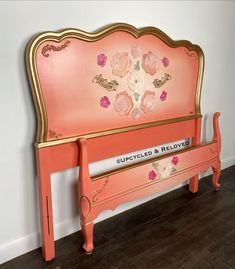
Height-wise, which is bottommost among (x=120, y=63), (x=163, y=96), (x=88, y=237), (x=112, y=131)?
(x=88, y=237)

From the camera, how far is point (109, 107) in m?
1.79

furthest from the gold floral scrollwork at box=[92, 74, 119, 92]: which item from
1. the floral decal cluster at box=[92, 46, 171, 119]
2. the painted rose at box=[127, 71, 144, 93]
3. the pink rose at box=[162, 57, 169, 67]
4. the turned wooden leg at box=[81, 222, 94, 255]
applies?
the turned wooden leg at box=[81, 222, 94, 255]

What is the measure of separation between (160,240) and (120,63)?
4.05 feet

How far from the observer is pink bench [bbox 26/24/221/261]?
1521mm

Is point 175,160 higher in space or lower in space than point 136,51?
lower

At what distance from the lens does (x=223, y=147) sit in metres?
2.98

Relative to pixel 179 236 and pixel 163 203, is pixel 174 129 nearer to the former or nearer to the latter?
pixel 163 203

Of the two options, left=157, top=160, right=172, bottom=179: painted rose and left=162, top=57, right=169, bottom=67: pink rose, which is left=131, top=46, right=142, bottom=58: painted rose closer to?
left=162, top=57, right=169, bottom=67: pink rose

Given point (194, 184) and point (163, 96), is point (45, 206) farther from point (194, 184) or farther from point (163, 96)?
point (194, 184)

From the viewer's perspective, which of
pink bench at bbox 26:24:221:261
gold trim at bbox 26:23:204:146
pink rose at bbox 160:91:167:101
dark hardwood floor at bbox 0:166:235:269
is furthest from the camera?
pink rose at bbox 160:91:167:101

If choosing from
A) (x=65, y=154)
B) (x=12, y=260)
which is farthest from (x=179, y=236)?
(x=12, y=260)

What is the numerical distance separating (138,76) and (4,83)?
2.96 ft

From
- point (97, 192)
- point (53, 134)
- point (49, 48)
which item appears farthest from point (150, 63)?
point (97, 192)

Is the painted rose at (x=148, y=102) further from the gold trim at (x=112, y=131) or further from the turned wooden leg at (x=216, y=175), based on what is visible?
the turned wooden leg at (x=216, y=175)
